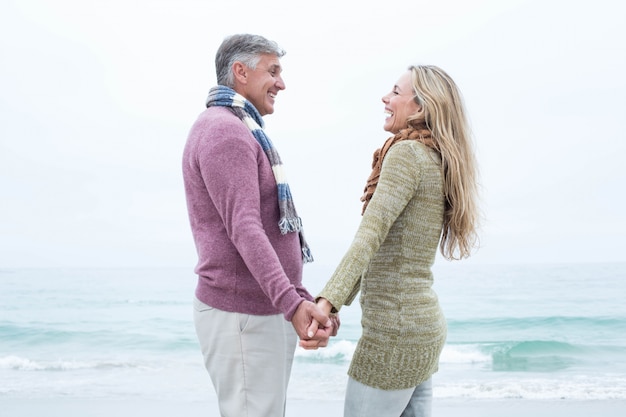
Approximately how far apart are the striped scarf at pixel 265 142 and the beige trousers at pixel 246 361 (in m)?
0.30

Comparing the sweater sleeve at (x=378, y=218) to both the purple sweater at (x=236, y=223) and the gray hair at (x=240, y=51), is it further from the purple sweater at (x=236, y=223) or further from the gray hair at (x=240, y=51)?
the gray hair at (x=240, y=51)

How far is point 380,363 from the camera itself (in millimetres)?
1930

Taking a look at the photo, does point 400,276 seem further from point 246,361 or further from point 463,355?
point 463,355

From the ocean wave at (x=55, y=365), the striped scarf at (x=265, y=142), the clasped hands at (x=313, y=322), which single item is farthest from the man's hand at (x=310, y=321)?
the ocean wave at (x=55, y=365)

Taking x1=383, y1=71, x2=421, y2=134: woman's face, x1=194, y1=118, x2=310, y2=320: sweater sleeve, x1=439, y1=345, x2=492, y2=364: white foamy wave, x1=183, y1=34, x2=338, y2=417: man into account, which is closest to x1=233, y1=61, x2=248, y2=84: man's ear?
x1=183, y1=34, x2=338, y2=417: man

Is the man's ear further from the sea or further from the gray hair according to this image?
the sea

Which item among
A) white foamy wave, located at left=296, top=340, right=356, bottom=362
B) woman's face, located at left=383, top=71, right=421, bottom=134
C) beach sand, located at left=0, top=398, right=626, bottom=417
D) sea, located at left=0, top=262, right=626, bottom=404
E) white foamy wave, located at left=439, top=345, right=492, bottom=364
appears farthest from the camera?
white foamy wave, located at left=439, top=345, right=492, bottom=364

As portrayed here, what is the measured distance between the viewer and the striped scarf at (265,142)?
2033mm

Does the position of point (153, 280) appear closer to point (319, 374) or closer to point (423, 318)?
point (319, 374)

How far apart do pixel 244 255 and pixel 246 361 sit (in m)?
0.32

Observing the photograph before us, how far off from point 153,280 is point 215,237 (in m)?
16.9

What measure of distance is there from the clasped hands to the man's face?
0.71 meters

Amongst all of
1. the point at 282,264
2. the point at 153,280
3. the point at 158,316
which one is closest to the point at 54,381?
the point at 158,316

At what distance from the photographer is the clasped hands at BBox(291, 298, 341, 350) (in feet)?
6.07
